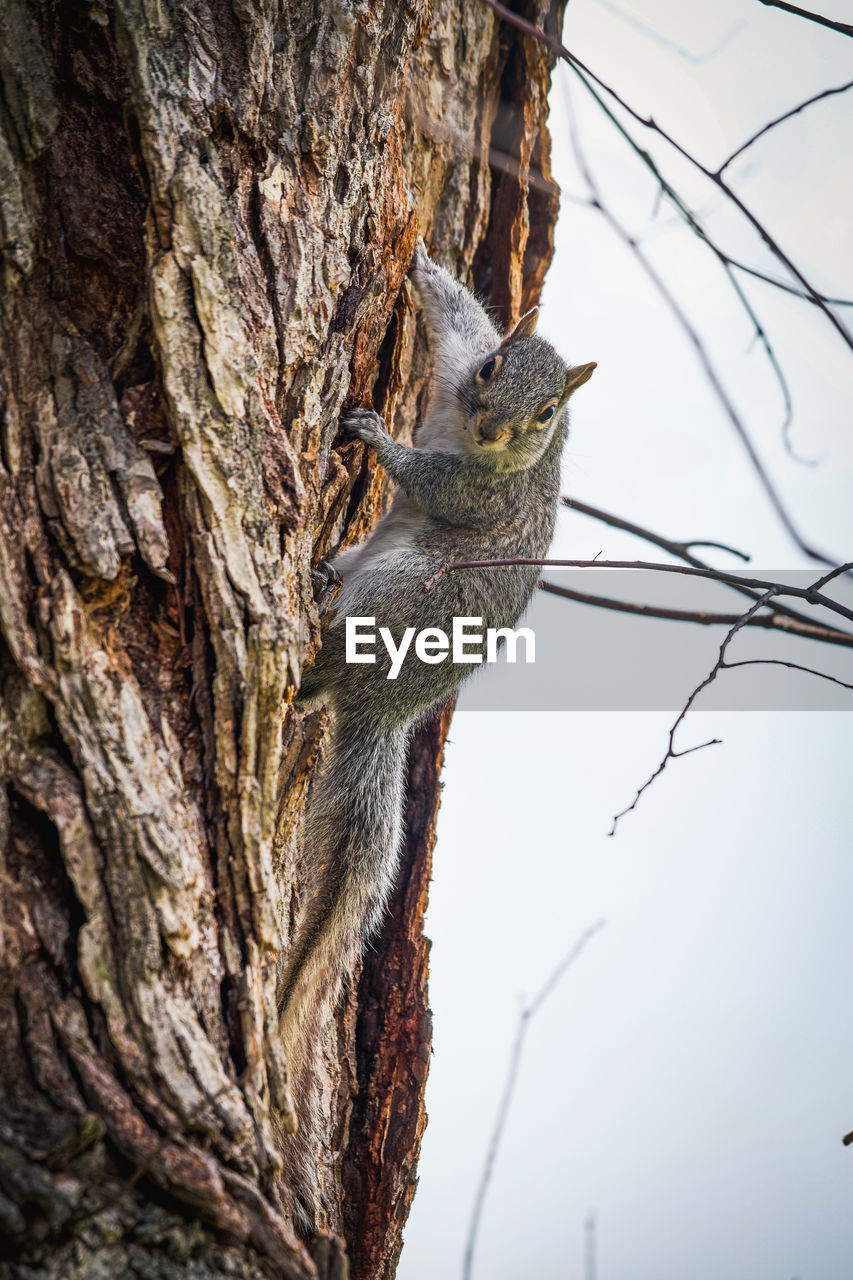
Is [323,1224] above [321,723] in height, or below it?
below

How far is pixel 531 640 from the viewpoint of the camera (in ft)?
10.3

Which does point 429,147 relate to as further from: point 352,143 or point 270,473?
point 270,473

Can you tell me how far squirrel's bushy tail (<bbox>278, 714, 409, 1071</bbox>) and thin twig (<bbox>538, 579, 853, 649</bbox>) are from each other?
72 cm

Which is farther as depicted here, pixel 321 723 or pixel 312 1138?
pixel 321 723

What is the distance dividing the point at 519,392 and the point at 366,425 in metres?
0.89

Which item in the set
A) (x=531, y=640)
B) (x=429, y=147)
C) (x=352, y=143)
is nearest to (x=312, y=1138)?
(x=531, y=640)

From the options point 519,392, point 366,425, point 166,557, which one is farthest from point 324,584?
point 519,392

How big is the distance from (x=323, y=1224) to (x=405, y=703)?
1251 millimetres

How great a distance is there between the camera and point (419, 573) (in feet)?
9.11

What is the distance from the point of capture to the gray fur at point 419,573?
101 inches

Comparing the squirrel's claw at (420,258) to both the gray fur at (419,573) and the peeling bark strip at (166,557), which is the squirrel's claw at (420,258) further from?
the peeling bark strip at (166,557)

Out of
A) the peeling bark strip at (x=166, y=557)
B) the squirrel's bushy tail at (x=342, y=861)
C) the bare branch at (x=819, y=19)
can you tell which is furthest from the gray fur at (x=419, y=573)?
the bare branch at (x=819, y=19)

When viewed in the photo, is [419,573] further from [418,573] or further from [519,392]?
[519,392]

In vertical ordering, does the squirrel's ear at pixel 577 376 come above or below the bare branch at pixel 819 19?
above
